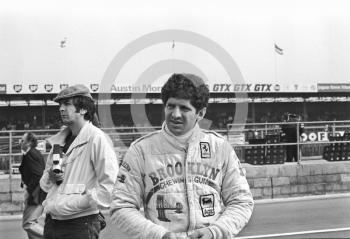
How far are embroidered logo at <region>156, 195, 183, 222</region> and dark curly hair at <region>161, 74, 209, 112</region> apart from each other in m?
0.44

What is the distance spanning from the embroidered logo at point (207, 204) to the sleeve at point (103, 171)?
1135mm

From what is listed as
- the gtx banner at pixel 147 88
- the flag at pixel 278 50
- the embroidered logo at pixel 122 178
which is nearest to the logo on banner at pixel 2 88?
the gtx banner at pixel 147 88

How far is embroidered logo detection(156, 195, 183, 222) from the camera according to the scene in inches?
85.7

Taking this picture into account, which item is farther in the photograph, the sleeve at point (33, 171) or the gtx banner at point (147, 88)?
the gtx banner at point (147, 88)

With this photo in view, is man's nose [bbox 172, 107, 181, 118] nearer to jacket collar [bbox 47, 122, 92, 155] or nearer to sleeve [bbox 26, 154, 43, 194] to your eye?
jacket collar [bbox 47, 122, 92, 155]

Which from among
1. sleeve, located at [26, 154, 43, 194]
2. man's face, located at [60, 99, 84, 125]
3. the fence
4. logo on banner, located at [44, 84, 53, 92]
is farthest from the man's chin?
logo on banner, located at [44, 84, 53, 92]

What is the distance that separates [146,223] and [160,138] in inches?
15.0

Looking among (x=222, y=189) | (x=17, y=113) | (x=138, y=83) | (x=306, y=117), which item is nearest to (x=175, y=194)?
(x=222, y=189)

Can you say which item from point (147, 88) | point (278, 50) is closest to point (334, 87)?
point (278, 50)

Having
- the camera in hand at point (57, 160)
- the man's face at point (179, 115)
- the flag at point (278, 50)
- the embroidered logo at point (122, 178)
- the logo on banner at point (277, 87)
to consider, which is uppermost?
the flag at point (278, 50)

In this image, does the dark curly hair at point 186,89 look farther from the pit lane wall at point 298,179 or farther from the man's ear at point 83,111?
the pit lane wall at point 298,179

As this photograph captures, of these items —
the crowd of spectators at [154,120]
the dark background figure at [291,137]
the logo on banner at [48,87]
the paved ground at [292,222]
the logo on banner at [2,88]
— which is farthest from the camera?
the logo on banner at [48,87]

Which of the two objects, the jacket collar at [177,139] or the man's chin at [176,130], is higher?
the man's chin at [176,130]

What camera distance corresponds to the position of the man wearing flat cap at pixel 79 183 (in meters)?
3.23
